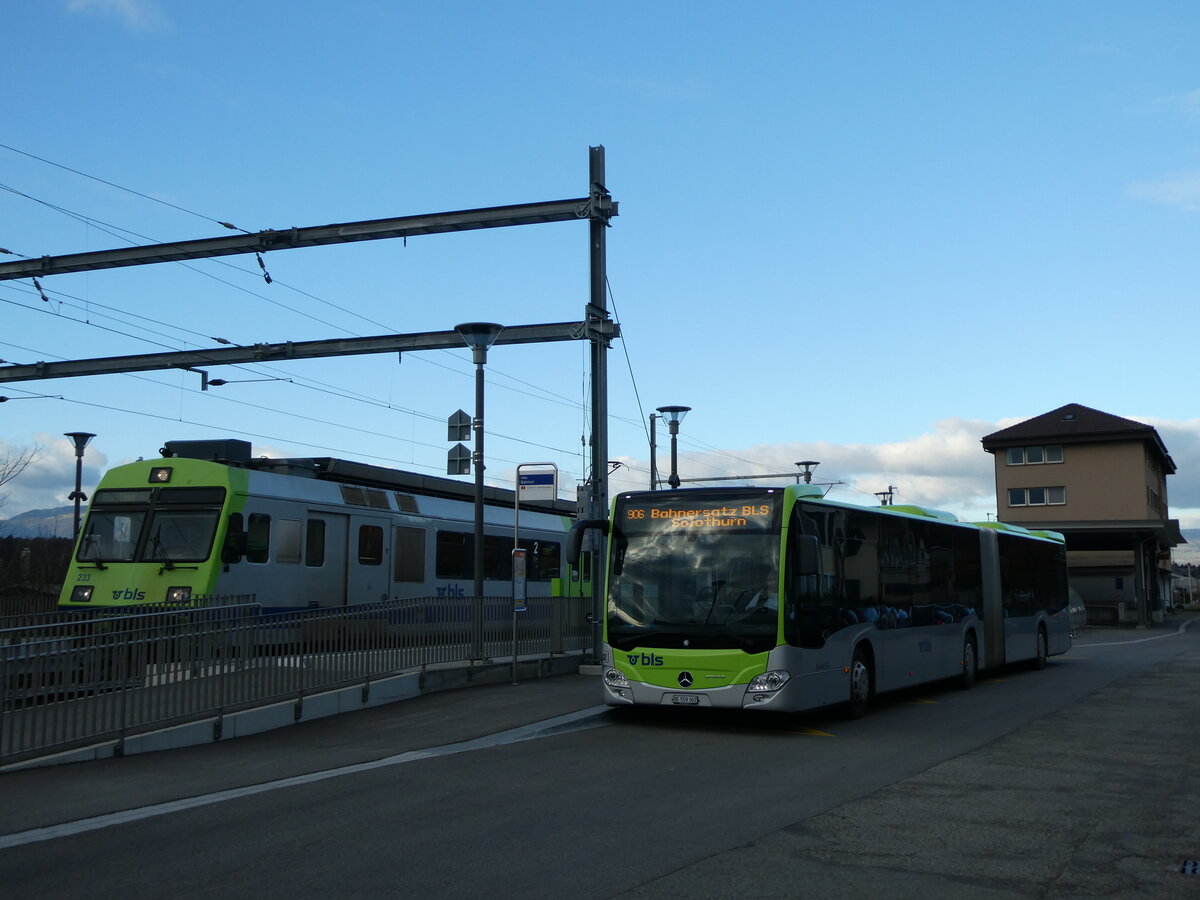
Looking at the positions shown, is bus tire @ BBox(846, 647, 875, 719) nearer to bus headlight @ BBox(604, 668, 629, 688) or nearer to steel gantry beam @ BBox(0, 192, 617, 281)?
bus headlight @ BBox(604, 668, 629, 688)

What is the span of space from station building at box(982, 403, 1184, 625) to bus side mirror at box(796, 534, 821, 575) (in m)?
48.7

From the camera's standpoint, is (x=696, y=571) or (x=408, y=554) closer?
(x=696, y=571)

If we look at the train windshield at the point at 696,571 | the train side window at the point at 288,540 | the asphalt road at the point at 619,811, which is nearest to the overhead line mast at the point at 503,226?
the train side window at the point at 288,540

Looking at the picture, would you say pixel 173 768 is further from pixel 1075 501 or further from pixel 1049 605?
pixel 1075 501

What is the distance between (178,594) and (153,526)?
138 centimetres

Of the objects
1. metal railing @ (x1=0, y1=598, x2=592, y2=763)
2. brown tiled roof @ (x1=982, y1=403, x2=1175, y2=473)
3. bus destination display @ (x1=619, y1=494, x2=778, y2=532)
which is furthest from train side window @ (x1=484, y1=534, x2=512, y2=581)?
brown tiled roof @ (x1=982, y1=403, x2=1175, y2=473)

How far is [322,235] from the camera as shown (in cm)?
1967

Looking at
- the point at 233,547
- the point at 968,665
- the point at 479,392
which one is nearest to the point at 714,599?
the point at 479,392

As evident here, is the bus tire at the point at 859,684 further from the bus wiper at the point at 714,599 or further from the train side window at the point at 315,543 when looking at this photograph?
the train side window at the point at 315,543

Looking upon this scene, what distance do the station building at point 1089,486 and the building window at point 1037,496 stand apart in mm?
52

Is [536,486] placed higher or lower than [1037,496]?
lower

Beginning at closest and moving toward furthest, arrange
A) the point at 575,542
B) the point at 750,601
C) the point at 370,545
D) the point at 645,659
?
the point at 750,601 < the point at 645,659 < the point at 575,542 < the point at 370,545

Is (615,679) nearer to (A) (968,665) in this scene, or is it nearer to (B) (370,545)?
(A) (968,665)

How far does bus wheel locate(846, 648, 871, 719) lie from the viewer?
14.1m
